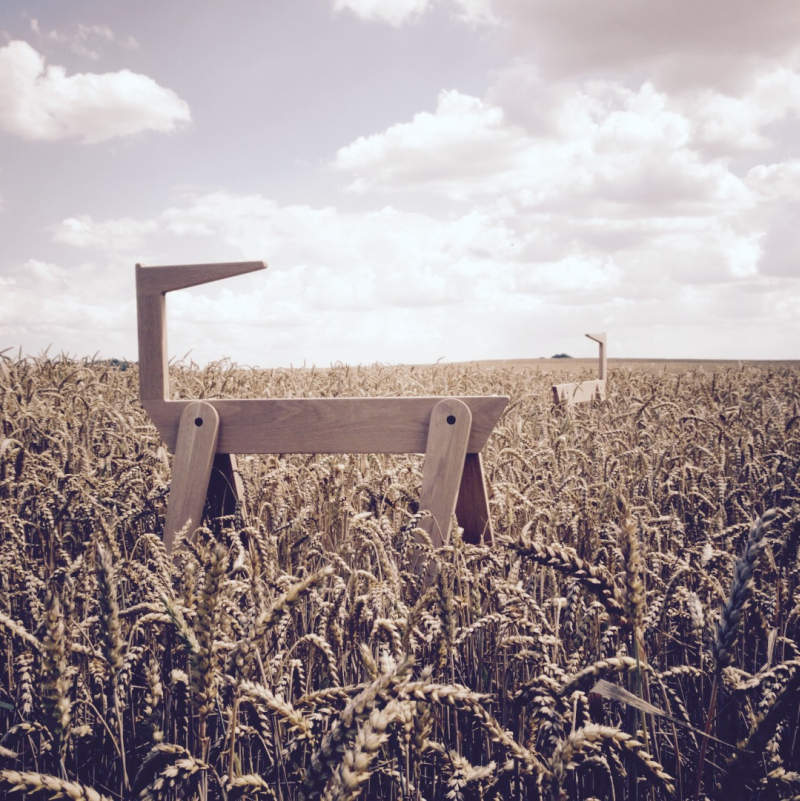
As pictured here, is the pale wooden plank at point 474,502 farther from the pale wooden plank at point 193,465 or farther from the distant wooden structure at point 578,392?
the distant wooden structure at point 578,392

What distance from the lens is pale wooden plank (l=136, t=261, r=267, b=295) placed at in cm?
265

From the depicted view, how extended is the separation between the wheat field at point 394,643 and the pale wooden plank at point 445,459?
0.47 ft

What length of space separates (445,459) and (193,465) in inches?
40.4

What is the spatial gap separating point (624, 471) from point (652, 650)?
5.30ft

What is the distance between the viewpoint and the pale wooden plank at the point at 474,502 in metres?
2.71

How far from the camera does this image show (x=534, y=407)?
5.92 m

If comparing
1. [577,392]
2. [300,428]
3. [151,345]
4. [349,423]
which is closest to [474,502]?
[349,423]

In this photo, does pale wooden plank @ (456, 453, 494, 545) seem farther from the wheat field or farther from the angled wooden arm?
the angled wooden arm

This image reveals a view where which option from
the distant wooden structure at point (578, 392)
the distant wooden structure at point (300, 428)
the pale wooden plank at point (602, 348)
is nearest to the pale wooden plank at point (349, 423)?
the distant wooden structure at point (300, 428)

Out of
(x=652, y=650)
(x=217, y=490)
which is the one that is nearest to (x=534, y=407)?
(x=217, y=490)

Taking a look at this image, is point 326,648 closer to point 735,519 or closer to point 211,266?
point 211,266

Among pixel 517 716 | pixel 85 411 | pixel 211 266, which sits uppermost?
pixel 211 266

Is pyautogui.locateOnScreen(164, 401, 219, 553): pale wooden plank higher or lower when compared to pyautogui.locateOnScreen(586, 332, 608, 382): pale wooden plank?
lower

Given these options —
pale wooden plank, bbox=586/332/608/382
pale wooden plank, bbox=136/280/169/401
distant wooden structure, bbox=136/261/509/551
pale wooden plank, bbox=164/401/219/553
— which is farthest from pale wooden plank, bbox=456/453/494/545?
pale wooden plank, bbox=586/332/608/382
